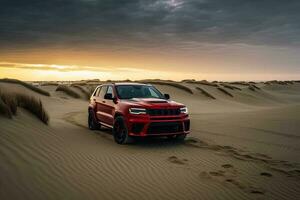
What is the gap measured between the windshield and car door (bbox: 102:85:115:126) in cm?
30

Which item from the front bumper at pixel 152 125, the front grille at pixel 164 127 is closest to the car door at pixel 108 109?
the front bumper at pixel 152 125

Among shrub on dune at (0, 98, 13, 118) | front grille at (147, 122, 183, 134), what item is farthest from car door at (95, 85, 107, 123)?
shrub on dune at (0, 98, 13, 118)

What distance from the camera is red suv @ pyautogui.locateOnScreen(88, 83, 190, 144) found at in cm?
1064

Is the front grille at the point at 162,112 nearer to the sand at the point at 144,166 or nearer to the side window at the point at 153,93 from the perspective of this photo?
the sand at the point at 144,166

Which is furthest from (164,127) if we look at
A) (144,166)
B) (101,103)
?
(101,103)

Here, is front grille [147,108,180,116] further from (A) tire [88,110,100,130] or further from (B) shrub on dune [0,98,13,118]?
(A) tire [88,110,100,130]

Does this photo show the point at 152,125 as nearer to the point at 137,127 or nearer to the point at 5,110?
the point at 137,127

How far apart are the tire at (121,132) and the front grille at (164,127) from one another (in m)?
0.69

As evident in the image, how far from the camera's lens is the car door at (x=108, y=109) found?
12007 mm

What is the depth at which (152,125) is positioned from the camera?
1062cm

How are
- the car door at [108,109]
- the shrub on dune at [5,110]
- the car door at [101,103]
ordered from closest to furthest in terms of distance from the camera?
the shrub on dune at [5,110]
the car door at [108,109]
the car door at [101,103]

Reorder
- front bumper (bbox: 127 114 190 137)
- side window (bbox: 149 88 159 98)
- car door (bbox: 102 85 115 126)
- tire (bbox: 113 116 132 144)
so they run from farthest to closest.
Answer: side window (bbox: 149 88 159 98) < car door (bbox: 102 85 115 126) < tire (bbox: 113 116 132 144) < front bumper (bbox: 127 114 190 137)

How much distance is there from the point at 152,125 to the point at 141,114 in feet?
1.38

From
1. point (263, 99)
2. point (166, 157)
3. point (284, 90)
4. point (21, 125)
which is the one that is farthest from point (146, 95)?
point (284, 90)
